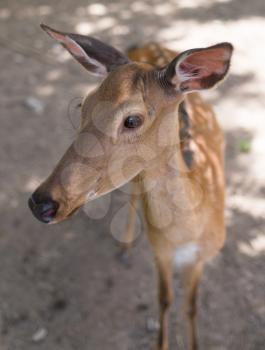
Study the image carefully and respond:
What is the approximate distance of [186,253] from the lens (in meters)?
3.12

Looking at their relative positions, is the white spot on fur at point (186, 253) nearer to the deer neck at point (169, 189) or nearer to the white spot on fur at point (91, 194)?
the deer neck at point (169, 189)

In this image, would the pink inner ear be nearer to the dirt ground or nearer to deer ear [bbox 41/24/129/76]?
deer ear [bbox 41/24/129/76]

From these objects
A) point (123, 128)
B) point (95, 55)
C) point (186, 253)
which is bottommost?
point (186, 253)

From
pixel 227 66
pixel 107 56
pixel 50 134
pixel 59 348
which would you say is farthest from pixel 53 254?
pixel 227 66

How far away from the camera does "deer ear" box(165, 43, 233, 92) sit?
224 centimetres

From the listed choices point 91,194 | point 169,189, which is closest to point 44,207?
point 91,194

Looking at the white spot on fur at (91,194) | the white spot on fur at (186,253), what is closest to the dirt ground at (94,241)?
the white spot on fur at (91,194)

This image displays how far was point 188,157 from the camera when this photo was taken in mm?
2994

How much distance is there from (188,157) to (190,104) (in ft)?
2.08

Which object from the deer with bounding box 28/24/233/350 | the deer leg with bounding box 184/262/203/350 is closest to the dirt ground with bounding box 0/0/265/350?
the deer leg with bounding box 184/262/203/350

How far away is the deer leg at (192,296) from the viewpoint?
3.35 m

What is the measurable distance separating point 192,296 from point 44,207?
5.23ft

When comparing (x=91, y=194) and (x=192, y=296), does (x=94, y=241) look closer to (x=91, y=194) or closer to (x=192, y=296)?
(x=192, y=296)

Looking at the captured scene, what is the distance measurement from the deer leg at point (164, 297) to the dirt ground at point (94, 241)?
0.55ft
